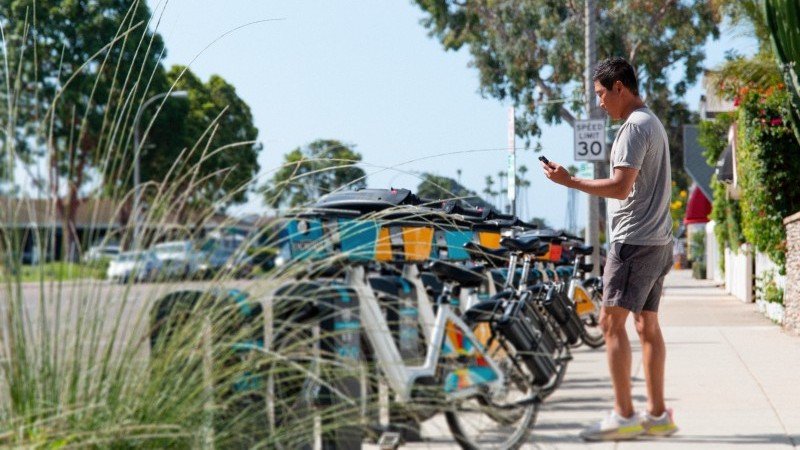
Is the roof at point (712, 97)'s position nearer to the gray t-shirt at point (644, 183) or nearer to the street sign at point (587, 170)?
the street sign at point (587, 170)

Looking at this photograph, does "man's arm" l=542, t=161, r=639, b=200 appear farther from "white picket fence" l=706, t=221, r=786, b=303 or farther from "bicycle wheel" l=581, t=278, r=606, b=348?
"white picket fence" l=706, t=221, r=786, b=303

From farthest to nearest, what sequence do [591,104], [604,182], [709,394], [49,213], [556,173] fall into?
[591,104]
[709,394]
[604,182]
[556,173]
[49,213]

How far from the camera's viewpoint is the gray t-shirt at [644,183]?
650 centimetres

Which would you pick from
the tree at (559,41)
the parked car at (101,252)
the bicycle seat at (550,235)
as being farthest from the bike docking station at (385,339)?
the tree at (559,41)

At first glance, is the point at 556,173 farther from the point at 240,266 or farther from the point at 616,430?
the point at 240,266

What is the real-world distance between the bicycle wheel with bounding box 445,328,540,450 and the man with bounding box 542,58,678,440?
69cm

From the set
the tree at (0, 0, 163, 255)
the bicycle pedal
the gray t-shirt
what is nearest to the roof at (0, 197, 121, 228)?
the tree at (0, 0, 163, 255)

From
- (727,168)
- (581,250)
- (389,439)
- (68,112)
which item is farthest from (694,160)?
(68,112)

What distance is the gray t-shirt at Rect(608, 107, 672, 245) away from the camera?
21.3 ft

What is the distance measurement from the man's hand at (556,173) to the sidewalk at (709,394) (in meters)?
1.10

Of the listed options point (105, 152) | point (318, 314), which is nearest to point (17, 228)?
point (105, 152)

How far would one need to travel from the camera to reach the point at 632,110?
671cm

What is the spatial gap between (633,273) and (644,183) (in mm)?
470

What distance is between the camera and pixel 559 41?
124 feet
